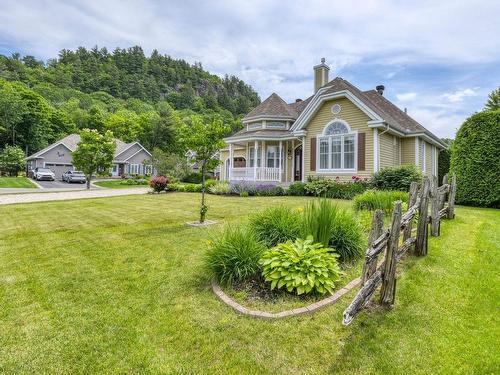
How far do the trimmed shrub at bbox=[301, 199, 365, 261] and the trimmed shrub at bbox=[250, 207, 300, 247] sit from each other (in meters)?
0.33

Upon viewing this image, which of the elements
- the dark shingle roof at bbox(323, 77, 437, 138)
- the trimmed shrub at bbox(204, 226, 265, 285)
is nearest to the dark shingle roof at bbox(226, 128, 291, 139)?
the dark shingle roof at bbox(323, 77, 437, 138)

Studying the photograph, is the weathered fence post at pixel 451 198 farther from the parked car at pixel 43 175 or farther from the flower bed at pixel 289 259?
the parked car at pixel 43 175

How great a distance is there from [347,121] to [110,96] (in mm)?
80473

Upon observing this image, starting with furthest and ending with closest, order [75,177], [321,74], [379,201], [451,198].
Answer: [75,177] → [321,74] → [451,198] → [379,201]

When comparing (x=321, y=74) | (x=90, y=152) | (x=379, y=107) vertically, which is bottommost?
(x=90, y=152)

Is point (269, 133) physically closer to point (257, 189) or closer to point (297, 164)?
point (297, 164)

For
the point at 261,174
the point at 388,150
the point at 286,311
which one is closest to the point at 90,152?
the point at 261,174

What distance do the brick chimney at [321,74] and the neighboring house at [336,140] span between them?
3283 mm

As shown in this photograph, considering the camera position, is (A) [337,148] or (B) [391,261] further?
(A) [337,148]

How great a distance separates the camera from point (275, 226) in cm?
496

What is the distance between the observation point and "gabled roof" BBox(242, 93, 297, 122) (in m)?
19.3

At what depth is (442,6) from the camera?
910 centimetres

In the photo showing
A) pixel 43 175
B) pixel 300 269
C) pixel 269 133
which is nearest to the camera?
pixel 300 269

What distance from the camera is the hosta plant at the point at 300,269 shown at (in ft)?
11.3
